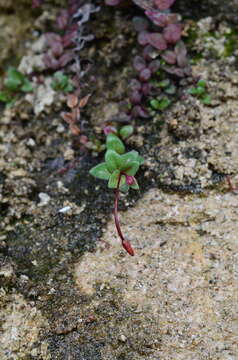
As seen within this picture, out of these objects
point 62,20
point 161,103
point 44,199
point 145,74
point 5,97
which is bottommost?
point 44,199

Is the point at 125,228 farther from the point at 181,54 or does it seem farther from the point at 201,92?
the point at 181,54

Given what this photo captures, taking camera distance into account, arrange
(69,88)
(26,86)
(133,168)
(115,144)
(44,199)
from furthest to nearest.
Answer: (26,86)
(69,88)
(44,199)
(115,144)
(133,168)

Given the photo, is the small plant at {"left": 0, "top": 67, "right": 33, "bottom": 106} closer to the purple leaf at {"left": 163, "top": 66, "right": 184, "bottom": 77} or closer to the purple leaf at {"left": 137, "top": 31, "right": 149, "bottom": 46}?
the purple leaf at {"left": 137, "top": 31, "right": 149, "bottom": 46}

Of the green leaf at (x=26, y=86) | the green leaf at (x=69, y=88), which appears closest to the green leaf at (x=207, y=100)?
the green leaf at (x=69, y=88)

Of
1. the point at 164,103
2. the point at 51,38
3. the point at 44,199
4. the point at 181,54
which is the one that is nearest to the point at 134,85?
the point at 164,103

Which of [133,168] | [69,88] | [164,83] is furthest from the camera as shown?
[69,88]

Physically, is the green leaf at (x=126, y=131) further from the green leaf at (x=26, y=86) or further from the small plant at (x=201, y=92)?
the green leaf at (x=26, y=86)

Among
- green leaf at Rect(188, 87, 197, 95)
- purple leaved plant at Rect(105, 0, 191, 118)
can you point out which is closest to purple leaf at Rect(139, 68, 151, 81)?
purple leaved plant at Rect(105, 0, 191, 118)
